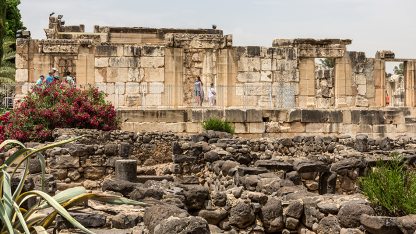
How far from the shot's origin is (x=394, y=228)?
19.1 feet

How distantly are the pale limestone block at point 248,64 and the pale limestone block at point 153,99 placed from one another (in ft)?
8.90

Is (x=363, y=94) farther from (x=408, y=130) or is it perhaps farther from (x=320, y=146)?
(x=320, y=146)

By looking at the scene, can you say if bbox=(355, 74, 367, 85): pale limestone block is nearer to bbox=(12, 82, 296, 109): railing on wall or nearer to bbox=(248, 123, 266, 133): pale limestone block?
bbox=(12, 82, 296, 109): railing on wall

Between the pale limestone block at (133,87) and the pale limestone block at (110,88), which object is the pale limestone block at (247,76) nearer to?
the pale limestone block at (133,87)

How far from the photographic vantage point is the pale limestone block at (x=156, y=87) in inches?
828

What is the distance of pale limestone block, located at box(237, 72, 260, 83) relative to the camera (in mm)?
21422

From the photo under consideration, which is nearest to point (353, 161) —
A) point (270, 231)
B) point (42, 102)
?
point (270, 231)

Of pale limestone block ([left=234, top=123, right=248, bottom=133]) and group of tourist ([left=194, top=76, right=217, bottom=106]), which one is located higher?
group of tourist ([left=194, top=76, right=217, bottom=106])

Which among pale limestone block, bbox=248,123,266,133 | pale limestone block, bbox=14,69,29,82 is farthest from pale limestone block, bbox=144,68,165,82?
pale limestone block, bbox=14,69,29,82

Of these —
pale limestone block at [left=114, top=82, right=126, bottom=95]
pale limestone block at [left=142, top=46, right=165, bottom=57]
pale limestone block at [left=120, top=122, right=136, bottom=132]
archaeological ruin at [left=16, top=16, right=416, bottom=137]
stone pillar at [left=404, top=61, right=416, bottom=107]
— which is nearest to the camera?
pale limestone block at [left=120, top=122, right=136, bottom=132]

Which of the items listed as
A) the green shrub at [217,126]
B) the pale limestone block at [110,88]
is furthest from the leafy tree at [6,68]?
the green shrub at [217,126]

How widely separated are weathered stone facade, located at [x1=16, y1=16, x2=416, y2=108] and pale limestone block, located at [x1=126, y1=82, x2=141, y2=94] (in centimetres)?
3

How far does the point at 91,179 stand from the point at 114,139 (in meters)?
3.05

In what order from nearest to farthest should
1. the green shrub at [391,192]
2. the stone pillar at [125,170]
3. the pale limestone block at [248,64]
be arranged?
the green shrub at [391,192] < the stone pillar at [125,170] < the pale limestone block at [248,64]
